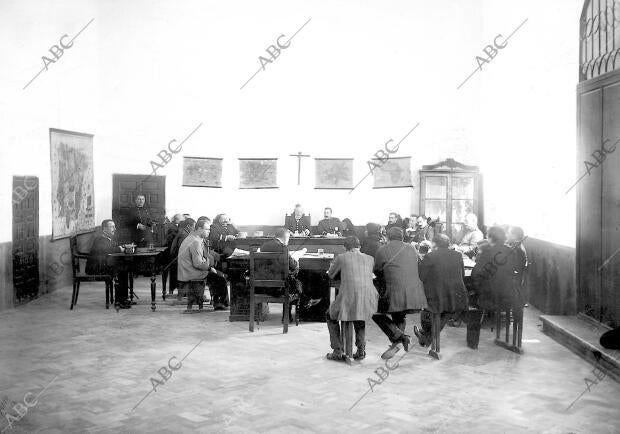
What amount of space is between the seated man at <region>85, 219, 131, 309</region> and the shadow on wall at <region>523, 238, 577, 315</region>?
6.45 meters

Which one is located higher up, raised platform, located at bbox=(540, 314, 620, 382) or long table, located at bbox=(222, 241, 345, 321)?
long table, located at bbox=(222, 241, 345, 321)

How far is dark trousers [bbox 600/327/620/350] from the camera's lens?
6.76m

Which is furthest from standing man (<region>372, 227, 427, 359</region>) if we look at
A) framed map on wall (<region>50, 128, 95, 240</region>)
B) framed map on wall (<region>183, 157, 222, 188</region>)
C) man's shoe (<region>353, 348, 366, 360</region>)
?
framed map on wall (<region>183, 157, 222, 188</region>)

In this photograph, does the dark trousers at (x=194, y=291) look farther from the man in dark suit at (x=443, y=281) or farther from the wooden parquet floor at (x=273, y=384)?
the man in dark suit at (x=443, y=281)

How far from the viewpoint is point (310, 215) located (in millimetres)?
15156

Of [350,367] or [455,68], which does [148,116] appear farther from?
[350,367]

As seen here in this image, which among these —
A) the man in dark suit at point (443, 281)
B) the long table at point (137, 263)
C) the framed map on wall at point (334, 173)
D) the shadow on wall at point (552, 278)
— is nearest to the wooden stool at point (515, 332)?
the man in dark suit at point (443, 281)

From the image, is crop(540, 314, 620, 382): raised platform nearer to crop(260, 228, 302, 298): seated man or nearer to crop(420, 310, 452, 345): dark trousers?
crop(420, 310, 452, 345): dark trousers

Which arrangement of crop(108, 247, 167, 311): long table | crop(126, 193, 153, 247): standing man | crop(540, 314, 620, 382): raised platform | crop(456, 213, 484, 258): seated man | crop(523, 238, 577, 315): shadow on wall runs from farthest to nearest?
crop(126, 193, 153, 247): standing man, crop(456, 213, 484, 258): seated man, crop(108, 247, 167, 311): long table, crop(523, 238, 577, 315): shadow on wall, crop(540, 314, 620, 382): raised platform

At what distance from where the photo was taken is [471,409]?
5.42 m

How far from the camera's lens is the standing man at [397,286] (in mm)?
6973

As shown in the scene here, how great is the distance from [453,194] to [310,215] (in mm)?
3291

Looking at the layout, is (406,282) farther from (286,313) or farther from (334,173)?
(334,173)

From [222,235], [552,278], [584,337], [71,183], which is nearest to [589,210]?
[584,337]
